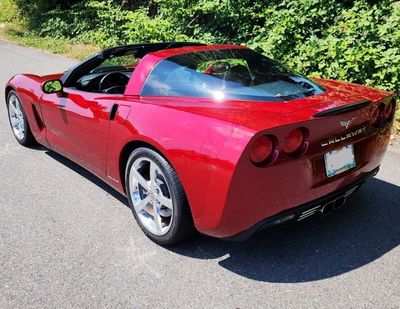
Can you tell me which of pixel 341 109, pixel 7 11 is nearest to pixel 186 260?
pixel 341 109

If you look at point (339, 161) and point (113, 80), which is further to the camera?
point (113, 80)

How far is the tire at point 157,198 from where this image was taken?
2889mm

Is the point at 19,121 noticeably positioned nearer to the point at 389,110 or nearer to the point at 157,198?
the point at 157,198

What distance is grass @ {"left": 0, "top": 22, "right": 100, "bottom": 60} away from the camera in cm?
1191

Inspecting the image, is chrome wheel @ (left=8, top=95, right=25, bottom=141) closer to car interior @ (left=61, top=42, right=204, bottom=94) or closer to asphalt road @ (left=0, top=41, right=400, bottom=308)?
car interior @ (left=61, top=42, right=204, bottom=94)

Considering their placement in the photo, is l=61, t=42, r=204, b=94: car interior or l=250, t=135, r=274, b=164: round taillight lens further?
l=61, t=42, r=204, b=94: car interior

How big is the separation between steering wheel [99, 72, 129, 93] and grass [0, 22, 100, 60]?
25.2 ft

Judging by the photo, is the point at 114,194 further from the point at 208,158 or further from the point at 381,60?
the point at 381,60

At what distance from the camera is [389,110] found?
3.32 m

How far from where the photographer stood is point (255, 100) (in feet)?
9.64

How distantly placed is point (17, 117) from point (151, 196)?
2.70m

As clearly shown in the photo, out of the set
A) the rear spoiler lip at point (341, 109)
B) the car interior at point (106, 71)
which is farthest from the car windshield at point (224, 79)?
the car interior at point (106, 71)

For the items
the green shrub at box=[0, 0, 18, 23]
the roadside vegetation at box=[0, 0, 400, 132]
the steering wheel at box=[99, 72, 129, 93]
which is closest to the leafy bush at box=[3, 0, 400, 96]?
the roadside vegetation at box=[0, 0, 400, 132]

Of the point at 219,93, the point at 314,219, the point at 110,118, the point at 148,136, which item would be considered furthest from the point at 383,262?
the point at 110,118
